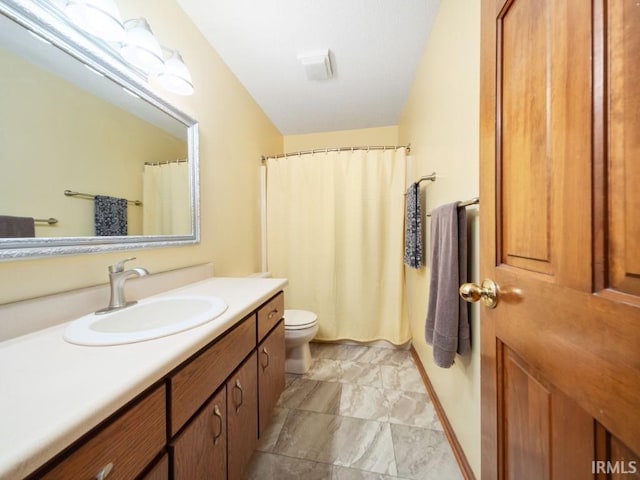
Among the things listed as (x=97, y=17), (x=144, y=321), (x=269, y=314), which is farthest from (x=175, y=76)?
(x=269, y=314)

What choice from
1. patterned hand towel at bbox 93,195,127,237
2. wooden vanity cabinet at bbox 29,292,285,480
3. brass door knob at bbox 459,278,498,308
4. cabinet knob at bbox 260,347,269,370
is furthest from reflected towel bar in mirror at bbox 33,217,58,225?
brass door knob at bbox 459,278,498,308

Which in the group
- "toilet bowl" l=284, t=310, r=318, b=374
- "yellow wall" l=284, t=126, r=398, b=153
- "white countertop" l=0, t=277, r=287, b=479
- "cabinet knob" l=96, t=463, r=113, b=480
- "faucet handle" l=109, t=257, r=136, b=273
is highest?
"yellow wall" l=284, t=126, r=398, b=153

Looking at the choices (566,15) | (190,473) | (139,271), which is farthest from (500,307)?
(139,271)

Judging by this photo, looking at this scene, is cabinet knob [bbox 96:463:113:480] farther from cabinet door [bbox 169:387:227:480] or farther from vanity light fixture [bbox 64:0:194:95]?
vanity light fixture [bbox 64:0:194:95]

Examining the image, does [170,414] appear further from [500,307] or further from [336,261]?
[336,261]

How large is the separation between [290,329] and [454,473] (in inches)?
42.0

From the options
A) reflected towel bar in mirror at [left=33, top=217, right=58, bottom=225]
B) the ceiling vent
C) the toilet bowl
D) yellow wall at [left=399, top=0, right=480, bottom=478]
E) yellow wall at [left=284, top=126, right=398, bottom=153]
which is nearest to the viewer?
reflected towel bar in mirror at [left=33, top=217, right=58, bottom=225]

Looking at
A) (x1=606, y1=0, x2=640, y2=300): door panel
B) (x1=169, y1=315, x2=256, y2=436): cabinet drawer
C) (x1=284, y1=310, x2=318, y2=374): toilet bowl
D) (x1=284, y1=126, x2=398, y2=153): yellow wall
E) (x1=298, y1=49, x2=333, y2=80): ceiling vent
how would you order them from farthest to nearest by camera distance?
(x1=284, y1=126, x2=398, y2=153): yellow wall
(x1=284, y1=310, x2=318, y2=374): toilet bowl
(x1=298, y1=49, x2=333, y2=80): ceiling vent
(x1=169, y1=315, x2=256, y2=436): cabinet drawer
(x1=606, y1=0, x2=640, y2=300): door panel

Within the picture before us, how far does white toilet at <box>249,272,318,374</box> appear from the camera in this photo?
160 cm

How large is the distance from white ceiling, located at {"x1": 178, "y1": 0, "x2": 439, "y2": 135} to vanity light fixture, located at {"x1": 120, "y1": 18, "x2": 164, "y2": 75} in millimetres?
533

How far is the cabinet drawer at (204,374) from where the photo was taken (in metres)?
0.56

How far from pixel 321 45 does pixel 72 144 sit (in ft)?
4.55

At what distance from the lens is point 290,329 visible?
1.60 metres

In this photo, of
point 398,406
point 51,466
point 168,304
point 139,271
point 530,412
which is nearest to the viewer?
point 51,466
